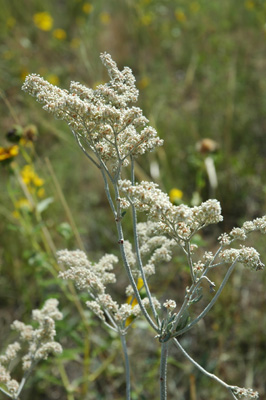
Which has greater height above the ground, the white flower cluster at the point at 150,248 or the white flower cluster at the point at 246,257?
the white flower cluster at the point at 150,248

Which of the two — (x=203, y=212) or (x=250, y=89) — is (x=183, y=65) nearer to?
(x=250, y=89)

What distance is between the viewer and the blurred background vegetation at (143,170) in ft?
8.63

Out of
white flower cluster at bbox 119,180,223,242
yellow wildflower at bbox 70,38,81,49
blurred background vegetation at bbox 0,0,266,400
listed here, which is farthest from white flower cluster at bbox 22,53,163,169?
yellow wildflower at bbox 70,38,81,49

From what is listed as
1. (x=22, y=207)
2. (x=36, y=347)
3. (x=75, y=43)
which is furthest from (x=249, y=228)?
(x=75, y=43)

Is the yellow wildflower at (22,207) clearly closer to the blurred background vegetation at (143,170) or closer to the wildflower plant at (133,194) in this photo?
Result: the blurred background vegetation at (143,170)

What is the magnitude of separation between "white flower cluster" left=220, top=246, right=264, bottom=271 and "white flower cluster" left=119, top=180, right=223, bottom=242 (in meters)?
0.10

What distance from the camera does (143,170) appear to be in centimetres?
411

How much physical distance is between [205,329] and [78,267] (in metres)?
1.88

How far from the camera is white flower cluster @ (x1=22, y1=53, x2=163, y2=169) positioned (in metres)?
1.11

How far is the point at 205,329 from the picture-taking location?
2.98m

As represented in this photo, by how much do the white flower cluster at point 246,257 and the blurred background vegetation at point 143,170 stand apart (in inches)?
45.9

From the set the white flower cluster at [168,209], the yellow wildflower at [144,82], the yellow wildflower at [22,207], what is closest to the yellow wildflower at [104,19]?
the yellow wildflower at [144,82]

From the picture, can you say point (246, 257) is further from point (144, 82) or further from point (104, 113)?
point (144, 82)

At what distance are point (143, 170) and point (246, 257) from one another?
3.05m
